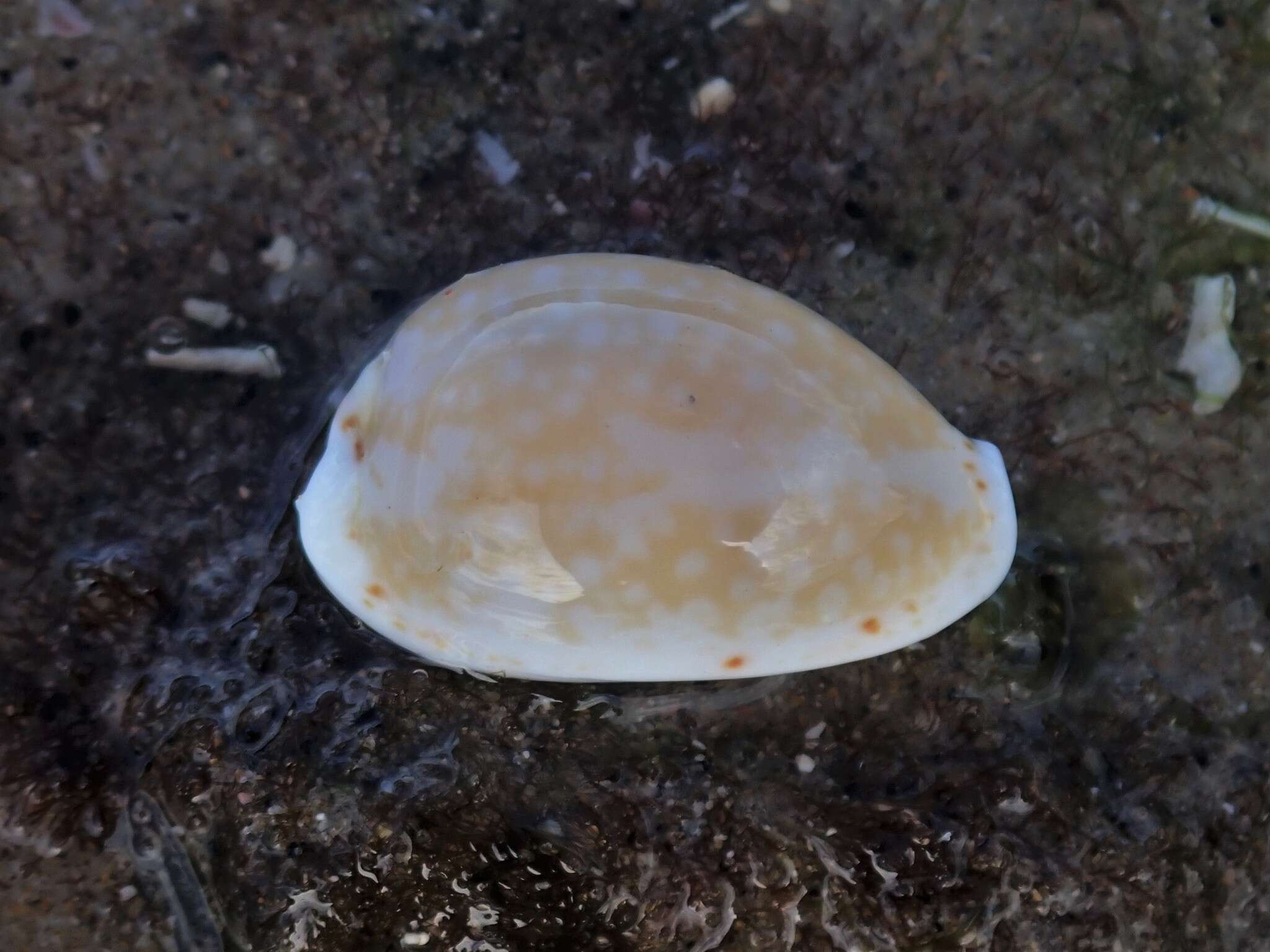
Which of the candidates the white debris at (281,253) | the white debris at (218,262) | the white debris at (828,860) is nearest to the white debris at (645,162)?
the white debris at (281,253)

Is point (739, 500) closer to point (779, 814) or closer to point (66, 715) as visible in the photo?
point (779, 814)

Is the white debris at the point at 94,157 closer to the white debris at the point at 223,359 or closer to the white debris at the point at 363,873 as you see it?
the white debris at the point at 223,359

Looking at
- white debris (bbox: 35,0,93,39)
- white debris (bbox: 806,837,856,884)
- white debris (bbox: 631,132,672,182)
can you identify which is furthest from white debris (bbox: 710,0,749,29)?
white debris (bbox: 806,837,856,884)

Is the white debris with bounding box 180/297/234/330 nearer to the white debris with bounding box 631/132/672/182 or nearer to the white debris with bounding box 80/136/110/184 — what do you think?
the white debris with bounding box 80/136/110/184

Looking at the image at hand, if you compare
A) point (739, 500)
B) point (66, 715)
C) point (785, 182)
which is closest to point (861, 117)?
point (785, 182)

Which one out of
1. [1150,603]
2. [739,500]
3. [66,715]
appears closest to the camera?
[739,500]

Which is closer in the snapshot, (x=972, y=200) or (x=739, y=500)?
(x=739, y=500)
